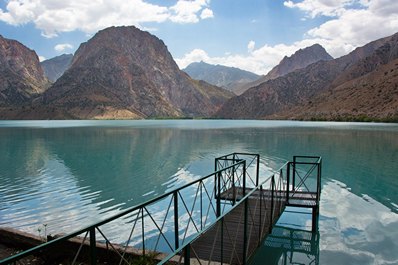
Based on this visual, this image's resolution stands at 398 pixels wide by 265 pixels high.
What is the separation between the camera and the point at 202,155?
3628 centimetres

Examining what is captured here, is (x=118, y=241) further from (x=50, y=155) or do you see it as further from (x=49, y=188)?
(x=50, y=155)

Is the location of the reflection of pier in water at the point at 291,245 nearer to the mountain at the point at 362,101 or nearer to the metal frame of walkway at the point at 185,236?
the metal frame of walkway at the point at 185,236

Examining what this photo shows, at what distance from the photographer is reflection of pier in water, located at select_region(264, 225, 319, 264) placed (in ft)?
36.9

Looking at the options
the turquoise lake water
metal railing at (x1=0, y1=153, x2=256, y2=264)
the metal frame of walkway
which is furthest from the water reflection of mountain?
the metal frame of walkway

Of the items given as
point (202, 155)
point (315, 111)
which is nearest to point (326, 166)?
point (202, 155)

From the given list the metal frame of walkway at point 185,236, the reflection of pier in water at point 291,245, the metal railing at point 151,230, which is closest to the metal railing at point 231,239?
the metal frame of walkway at point 185,236

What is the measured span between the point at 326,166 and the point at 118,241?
21.9 meters

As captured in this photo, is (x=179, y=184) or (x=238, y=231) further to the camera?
(x=179, y=184)

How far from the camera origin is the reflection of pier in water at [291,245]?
11.2m

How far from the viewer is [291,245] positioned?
40.3 feet

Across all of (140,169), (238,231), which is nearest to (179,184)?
(140,169)

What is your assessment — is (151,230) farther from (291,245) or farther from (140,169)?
(140,169)

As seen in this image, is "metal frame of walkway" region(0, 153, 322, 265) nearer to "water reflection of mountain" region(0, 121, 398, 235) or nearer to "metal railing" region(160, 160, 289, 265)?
"metal railing" region(160, 160, 289, 265)

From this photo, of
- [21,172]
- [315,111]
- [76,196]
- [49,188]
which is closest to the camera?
[76,196]
